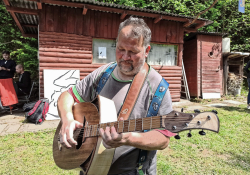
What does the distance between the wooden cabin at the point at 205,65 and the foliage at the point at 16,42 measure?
31.6ft

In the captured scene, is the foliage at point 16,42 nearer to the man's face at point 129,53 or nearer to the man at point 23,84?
the man at point 23,84

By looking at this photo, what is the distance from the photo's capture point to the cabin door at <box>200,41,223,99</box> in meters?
9.10

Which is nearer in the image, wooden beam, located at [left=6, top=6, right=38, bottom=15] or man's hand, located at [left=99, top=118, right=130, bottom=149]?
man's hand, located at [left=99, top=118, right=130, bottom=149]

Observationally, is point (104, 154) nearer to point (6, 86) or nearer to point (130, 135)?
point (130, 135)

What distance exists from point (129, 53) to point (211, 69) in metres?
9.40

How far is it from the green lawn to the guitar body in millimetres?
1580

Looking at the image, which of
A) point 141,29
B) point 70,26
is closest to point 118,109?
point 141,29

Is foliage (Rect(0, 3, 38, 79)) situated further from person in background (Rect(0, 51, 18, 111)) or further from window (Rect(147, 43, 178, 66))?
window (Rect(147, 43, 178, 66))

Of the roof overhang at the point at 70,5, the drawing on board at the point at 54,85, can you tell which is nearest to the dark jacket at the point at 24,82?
the drawing on board at the point at 54,85

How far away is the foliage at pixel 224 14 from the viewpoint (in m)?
11.6

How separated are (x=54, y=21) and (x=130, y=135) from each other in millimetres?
5969

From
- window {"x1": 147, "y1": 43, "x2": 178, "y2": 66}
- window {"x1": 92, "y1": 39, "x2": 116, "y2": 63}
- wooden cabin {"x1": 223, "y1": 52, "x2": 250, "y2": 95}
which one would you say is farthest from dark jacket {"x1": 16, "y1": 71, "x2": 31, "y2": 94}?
wooden cabin {"x1": 223, "y1": 52, "x2": 250, "y2": 95}

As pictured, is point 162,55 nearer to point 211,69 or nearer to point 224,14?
point 211,69

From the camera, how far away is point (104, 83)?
150cm
